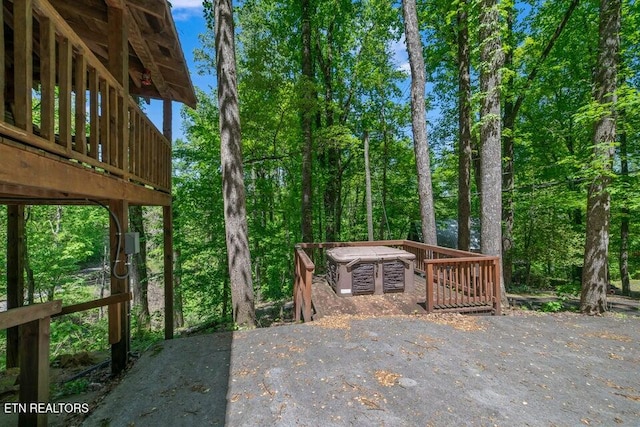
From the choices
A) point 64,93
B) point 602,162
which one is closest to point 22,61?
point 64,93

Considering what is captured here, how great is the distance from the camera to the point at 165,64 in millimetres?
5098

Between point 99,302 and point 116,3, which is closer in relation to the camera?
point 99,302

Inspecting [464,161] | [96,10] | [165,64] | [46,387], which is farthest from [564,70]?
[46,387]

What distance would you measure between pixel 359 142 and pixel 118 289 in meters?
11.1

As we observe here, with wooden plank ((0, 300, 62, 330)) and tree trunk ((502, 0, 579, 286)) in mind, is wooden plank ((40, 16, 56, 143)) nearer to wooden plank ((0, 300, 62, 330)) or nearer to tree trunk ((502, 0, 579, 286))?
wooden plank ((0, 300, 62, 330))

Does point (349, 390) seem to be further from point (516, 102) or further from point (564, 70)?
point (564, 70)

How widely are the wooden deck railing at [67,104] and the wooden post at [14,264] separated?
6.92ft

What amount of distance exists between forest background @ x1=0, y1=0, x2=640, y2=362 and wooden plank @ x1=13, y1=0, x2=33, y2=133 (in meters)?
7.35

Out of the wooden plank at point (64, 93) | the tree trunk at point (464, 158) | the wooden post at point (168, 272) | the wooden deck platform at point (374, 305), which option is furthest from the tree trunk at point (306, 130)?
the wooden plank at point (64, 93)

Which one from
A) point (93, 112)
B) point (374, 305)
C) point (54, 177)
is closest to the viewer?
point (54, 177)

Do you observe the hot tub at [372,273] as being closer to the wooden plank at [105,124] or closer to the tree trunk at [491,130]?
the tree trunk at [491,130]

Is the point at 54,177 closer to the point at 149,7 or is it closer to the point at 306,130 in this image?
the point at 149,7

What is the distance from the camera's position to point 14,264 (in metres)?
5.21

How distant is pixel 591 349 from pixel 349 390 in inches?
132
